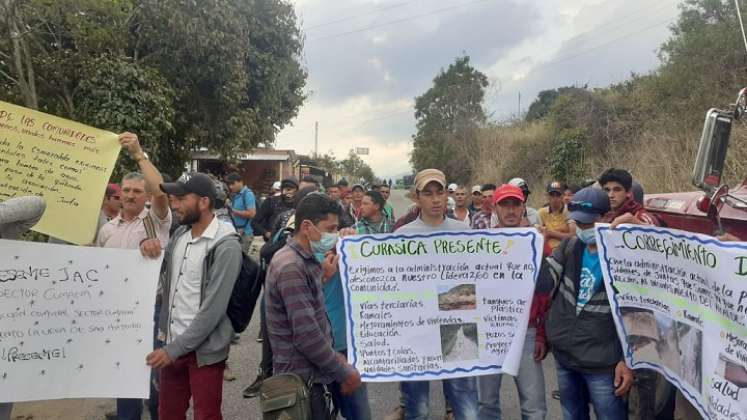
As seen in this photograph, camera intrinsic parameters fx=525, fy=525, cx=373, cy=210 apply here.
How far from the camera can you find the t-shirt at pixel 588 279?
2.85 m

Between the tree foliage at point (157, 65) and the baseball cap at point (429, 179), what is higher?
the tree foliage at point (157, 65)

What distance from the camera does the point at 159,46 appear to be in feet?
40.1

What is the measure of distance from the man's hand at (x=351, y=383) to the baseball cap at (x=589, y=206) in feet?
4.87

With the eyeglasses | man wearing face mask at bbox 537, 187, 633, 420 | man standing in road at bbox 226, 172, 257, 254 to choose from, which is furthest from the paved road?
man standing in road at bbox 226, 172, 257, 254

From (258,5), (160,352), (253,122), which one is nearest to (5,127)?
(160,352)

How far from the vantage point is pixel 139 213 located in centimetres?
360

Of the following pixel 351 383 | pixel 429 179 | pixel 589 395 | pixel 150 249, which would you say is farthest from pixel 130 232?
pixel 589 395

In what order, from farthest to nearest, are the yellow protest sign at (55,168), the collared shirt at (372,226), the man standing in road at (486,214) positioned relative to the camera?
the man standing in road at (486,214) < the collared shirt at (372,226) < the yellow protest sign at (55,168)

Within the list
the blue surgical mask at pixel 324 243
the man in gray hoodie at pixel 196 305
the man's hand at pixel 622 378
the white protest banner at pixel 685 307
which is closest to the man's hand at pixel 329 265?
the blue surgical mask at pixel 324 243

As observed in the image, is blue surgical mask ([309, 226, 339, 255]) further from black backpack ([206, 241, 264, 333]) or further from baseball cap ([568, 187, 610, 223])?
baseball cap ([568, 187, 610, 223])

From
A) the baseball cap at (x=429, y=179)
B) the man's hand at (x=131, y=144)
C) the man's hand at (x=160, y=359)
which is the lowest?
the man's hand at (x=160, y=359)

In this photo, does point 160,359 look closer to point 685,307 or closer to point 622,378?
point 622,378

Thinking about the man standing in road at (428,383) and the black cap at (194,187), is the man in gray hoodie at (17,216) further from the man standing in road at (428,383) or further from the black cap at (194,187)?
the man standing in road at (428,383)

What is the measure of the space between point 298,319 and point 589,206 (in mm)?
1706
